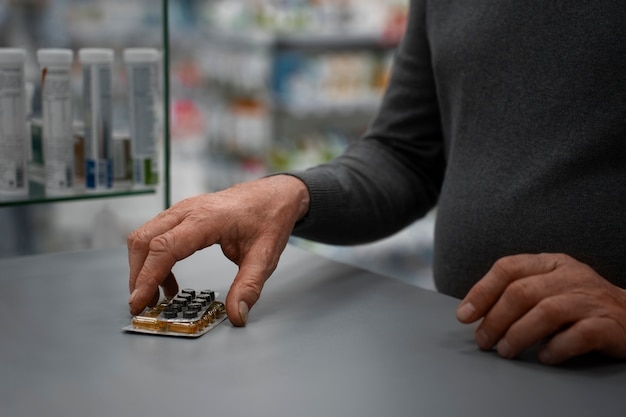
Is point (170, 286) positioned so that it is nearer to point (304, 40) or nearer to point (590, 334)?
point (590, 334)

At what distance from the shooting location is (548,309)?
903 millimetres

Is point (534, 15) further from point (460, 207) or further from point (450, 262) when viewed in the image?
point (450, 262)

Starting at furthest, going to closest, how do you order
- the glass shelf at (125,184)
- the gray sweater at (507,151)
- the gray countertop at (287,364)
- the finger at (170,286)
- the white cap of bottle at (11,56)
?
the glass shelf at (125,184)
the white cap of bottle at (11,56)
the gray sweater at (507,151)
the finger at (170,286)
the gray countertop at (287,364)

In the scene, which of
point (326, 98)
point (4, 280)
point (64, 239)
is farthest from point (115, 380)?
point (326, 98)

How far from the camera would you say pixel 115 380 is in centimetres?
83

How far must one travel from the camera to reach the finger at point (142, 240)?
3.58 ft

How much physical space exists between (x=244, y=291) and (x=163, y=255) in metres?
0.11

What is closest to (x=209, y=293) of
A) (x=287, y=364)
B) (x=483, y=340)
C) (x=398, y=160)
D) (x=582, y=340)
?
(x=287, y=364)

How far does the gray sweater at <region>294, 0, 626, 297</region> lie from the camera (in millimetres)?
1258

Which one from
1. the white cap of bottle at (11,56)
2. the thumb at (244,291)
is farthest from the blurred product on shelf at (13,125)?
the thumb at (244,291)

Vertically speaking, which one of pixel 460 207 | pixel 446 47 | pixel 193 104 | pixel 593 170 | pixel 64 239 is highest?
pixel 446 47

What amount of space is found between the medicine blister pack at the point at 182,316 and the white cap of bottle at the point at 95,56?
0.58m

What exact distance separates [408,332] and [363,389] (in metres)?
0.19

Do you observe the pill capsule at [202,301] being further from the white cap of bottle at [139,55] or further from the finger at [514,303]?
the white cap of bottle at [139,55]
